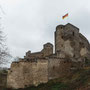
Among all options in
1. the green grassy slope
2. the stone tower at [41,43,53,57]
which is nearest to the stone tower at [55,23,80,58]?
the green grassy slope

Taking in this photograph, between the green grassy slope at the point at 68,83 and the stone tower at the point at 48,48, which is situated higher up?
the stone tower at the point at 48,48

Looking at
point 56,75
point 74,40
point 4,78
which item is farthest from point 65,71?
point 4,78

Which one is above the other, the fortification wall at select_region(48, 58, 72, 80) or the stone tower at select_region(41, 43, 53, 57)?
the stone tower at select_region(41, 43, 53, 57)

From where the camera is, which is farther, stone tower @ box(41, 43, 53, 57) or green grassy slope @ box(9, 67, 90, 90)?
stone tower @ box(41, 43, 53, 57)

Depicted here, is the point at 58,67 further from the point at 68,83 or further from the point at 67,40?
the point at 67,40

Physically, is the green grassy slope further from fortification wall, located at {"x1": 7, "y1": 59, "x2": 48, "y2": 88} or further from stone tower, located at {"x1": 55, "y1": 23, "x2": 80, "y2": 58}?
stone tower, located at {"x1": 55, "y1": 23, "x2": 80, "y2": 58}

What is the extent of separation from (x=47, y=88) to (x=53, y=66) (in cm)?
364

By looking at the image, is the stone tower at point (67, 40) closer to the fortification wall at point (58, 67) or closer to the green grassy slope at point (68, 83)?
the fortification wall at point (58, 67)

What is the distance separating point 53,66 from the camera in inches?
785

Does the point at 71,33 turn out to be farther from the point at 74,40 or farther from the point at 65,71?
the point at 65,71


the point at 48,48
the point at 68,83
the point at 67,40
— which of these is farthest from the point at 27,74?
Result: the point at 48,48

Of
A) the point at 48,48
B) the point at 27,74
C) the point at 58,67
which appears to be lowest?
the point at 27,74

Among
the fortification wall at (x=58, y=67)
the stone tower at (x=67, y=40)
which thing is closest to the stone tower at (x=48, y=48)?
the stone tower at (x=67, y=40)

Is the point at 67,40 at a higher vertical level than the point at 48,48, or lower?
higher
